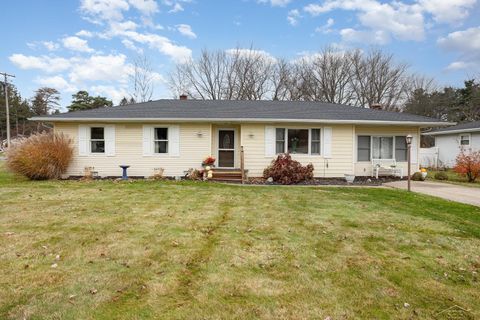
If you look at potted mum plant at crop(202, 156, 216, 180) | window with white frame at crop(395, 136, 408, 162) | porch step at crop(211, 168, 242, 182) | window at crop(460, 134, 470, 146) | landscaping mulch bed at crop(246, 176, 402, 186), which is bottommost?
landscaping mulch bed at crop(246, 176, 402, 186)

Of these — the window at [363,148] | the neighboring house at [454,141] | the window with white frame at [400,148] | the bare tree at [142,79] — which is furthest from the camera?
the bare tree at [142,79]

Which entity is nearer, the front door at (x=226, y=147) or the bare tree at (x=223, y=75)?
the front door at (x=226, y=147)

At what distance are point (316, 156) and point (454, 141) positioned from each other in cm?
1370

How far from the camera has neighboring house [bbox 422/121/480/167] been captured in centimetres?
1917

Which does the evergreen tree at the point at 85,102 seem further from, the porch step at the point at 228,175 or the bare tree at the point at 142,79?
the porch step at the point at 228,175

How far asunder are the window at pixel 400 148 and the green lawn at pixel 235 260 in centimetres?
669

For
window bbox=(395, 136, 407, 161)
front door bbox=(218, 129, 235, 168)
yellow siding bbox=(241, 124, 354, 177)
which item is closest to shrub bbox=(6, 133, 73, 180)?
front door bbox=(218, 129, 235, 168)

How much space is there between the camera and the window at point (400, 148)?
14.0 m

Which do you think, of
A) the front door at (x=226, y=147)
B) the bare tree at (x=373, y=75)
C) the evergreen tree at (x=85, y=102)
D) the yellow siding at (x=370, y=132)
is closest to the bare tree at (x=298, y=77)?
the bare tree at (x=373, y=75)

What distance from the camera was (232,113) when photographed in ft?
44.6

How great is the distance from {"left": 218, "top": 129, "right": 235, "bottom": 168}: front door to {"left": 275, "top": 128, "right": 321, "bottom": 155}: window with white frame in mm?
2041

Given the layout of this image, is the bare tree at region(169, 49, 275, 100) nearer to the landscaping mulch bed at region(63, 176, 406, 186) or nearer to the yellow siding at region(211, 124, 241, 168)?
the yellow siding at region(211, 124, 241, 168)

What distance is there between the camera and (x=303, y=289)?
3.28 m

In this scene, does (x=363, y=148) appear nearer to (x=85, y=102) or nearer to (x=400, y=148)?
(x=400, y=148)
